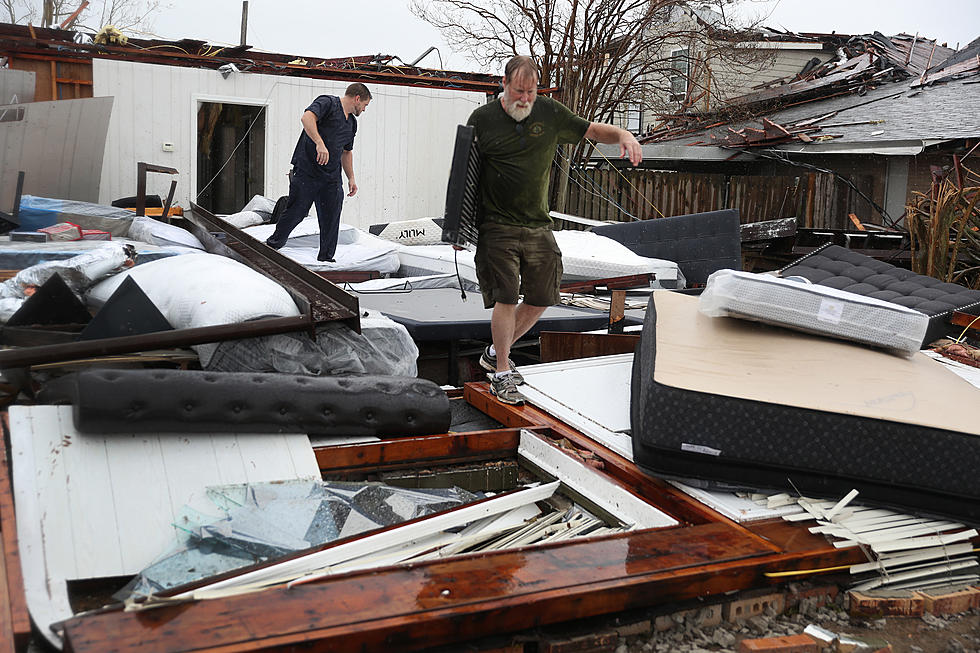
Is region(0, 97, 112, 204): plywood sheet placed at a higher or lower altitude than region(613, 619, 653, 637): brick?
higher

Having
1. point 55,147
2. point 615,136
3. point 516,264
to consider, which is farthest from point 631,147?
point 55,147

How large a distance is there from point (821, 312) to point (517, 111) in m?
1.52

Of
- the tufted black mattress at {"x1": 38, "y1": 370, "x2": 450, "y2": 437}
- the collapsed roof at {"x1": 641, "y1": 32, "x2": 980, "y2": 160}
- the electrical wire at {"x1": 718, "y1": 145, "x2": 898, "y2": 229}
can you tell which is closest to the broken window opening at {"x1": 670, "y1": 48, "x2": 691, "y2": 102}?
the collapsed roof at {"x1": 641, "y1": 32, "x2": 980, "y2": 160}

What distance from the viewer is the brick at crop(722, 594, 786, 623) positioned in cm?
223

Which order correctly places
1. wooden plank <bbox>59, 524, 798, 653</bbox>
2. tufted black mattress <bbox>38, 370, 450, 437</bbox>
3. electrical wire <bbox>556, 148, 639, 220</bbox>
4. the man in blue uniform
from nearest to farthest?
1. wooden plank <bbox>59, 524, 798, 653</bbox>
2. tufted black mattress <bbox>38, 370, 450, 437</bbox>
3. the man in blue uniform
4. electrical wire <bbox>556, 148, 639, 220</bbox>

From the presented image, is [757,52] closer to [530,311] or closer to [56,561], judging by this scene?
[530,311]

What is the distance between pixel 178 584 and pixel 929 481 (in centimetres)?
215

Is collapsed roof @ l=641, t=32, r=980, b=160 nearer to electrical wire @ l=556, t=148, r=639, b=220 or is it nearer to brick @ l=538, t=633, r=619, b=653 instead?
electrical wire @ l=556, t=148, r=639, b=220

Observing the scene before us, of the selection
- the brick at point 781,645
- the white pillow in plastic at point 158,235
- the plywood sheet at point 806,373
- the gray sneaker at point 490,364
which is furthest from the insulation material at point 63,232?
the brick at point 781,645

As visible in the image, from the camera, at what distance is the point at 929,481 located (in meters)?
2.54

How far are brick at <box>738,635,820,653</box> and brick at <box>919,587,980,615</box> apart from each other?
0.45 metres

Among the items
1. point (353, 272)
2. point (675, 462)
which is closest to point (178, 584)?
point (675, 462)

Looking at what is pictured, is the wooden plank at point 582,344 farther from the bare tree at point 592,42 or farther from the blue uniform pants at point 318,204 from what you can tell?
the bare tree at point 592,42

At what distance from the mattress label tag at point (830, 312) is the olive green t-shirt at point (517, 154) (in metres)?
1.30
